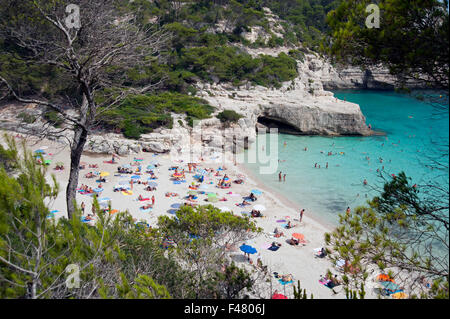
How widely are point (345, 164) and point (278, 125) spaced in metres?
10.4

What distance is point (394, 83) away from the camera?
476cm

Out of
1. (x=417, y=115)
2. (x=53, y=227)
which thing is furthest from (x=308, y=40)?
(x=53, y=227)

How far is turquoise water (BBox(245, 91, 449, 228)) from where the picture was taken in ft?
58.7

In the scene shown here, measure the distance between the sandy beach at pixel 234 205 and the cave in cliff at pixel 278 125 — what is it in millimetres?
11374

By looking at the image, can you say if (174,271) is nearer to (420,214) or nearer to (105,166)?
(420,214)

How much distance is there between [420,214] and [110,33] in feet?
20.9

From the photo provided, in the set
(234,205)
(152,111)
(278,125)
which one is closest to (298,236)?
(234,205)

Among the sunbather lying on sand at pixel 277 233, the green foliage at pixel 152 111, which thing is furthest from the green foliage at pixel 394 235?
the green foliage at pixel 152 111

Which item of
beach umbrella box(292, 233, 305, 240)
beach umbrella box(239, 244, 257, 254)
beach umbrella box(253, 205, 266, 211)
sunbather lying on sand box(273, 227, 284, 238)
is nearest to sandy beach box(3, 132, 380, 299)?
sunbather lying on sand box(273, 227, 284, 238)

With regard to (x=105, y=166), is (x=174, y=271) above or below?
above

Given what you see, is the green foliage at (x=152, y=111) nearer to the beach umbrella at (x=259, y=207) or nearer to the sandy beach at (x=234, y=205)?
the sandy beach at (x=234, y=205)

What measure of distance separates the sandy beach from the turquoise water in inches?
61.1

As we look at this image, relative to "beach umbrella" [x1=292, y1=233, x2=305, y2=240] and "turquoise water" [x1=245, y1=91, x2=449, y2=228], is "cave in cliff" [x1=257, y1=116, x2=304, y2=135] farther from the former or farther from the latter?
"beach umbrella" [x1=292, y1=233, x2=305, y2=240]

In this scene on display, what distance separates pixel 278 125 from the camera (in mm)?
32781
